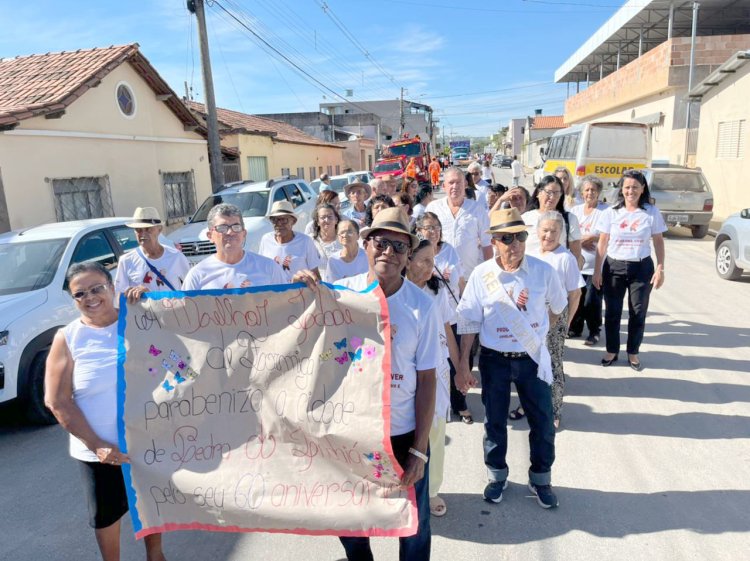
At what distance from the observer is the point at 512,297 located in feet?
10.7

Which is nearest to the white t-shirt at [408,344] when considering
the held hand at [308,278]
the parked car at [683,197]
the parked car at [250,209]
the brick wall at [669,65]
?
the held hand at [308,278]

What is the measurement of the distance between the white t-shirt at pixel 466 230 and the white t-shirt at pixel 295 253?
58.6 inches

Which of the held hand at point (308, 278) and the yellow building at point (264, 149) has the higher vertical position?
the yellow building at point (264, 149)

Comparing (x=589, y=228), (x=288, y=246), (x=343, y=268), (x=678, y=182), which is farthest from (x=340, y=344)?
(x=678, y=182)

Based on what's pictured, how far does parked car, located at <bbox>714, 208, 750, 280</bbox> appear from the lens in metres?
8.55

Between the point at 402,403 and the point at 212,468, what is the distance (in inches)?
39.6

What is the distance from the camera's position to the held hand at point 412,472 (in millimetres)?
2326

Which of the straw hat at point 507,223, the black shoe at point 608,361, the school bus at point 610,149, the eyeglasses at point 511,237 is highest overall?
the school bus at point 610,149

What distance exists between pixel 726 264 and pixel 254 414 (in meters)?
9.48

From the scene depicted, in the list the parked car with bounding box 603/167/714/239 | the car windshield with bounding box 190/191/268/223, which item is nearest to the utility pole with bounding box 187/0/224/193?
the car windshield with bounding box 190/191/268/223

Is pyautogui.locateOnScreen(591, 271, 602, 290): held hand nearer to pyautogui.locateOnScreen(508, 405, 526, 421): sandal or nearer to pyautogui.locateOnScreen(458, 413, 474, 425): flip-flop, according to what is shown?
pyautogui.locateOnScreen(508, 405, 526, 421): sandal

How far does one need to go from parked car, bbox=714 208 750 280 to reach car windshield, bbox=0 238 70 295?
9806mm

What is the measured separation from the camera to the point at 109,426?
250 centimetres

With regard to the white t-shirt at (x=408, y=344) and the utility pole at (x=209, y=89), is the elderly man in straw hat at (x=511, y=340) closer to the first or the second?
the white t-shirt at (x=408, y=344)
